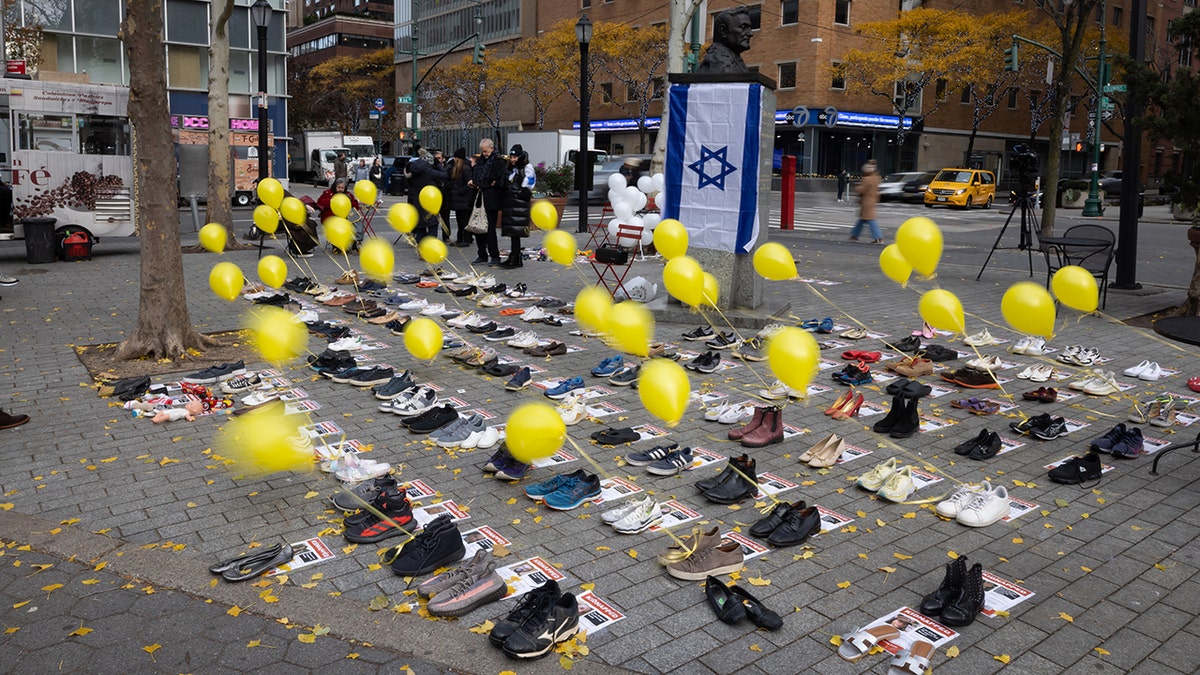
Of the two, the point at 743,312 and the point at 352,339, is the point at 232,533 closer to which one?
the point at 352,339

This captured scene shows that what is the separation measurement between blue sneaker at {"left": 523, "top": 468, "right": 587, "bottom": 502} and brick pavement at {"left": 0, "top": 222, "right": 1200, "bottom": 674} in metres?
0.16

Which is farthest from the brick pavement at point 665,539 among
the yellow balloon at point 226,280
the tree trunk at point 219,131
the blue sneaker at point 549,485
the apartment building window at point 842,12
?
the apartment building window at point 842,12

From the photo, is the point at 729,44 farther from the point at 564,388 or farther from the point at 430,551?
the point at 430,551

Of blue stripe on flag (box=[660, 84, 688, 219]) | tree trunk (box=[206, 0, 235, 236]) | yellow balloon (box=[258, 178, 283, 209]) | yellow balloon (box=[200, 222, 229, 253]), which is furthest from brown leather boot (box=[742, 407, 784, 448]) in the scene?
tree trunk (box=[206, 0, 235, 236])

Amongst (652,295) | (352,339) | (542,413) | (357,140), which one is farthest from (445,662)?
(357,140)

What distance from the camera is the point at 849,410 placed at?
7047 mm

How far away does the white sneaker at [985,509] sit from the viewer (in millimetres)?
5062

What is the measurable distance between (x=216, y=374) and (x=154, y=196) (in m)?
1.93

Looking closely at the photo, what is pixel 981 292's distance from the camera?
42.9 ft

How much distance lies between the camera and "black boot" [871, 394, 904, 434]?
667 centimetres

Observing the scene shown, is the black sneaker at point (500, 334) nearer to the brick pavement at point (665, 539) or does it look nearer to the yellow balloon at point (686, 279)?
the brick pavement at point (665, 539)

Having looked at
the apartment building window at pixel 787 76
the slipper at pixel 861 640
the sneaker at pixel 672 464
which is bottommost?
the slipper at pixel 861 640

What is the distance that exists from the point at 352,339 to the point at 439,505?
181 inches

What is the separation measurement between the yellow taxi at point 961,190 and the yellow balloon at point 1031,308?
31.8 m
